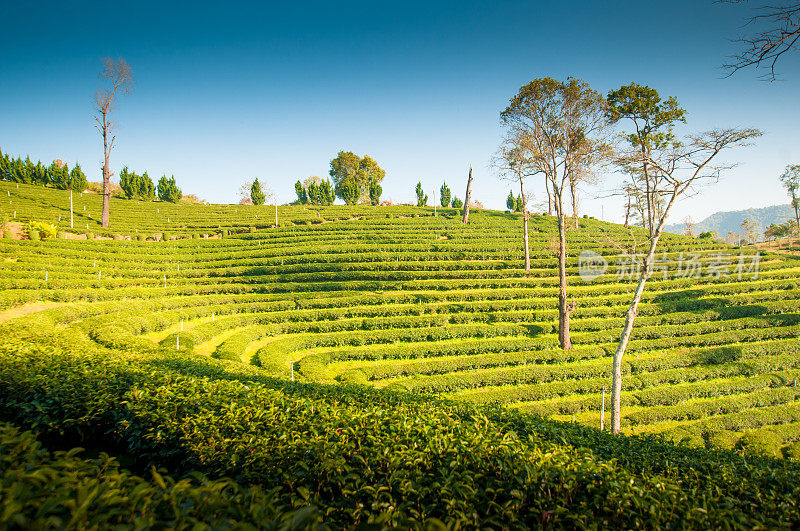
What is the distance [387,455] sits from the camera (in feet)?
10.00

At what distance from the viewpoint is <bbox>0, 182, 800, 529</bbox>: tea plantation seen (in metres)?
2.55

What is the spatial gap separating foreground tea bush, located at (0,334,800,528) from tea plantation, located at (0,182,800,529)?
0.03m

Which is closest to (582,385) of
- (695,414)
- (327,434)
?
(695,414)

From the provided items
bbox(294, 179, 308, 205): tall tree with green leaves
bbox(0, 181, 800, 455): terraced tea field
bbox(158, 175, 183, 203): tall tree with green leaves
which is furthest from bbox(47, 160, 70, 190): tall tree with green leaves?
bbox(0, 181, 800, 455): terraced tea field

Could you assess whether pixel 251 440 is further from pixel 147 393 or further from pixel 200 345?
pixel 200 345

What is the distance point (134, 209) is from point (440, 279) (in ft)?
128

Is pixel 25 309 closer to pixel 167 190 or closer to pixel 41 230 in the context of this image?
pixel 41 230

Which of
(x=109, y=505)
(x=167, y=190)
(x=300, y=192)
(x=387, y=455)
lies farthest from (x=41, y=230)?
(x=300, y=192)

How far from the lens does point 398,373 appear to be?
14.3 m

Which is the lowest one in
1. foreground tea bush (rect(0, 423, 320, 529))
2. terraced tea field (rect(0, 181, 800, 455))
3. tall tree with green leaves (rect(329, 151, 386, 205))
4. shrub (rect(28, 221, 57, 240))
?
terraced tea field (rect(0, 181, 800, 455))

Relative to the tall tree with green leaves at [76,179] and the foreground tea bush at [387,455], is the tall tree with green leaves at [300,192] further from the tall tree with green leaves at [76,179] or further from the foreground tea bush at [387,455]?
the foreground tea bush at [387,455]

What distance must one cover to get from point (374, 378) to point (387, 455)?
11.4 m

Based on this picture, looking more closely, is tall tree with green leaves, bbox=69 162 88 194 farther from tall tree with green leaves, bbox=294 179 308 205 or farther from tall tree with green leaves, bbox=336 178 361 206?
tall tree with green leaves, bbox=336 178 361 206

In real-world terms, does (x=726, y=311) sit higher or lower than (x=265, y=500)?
lower
